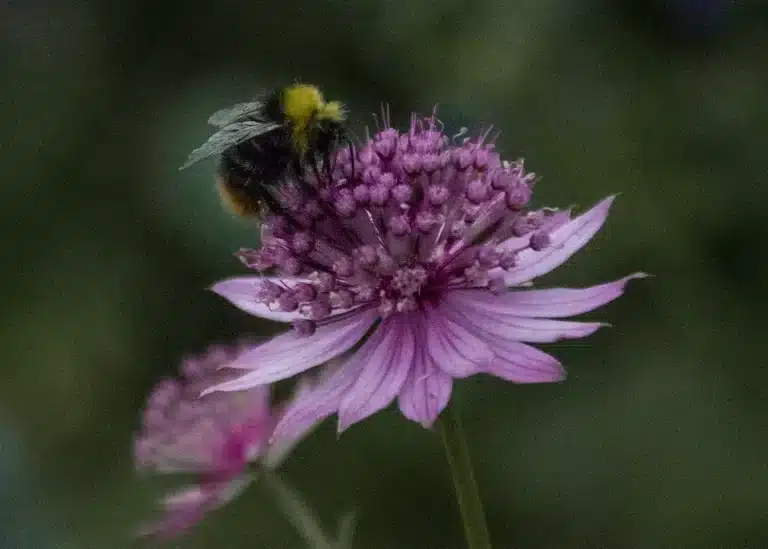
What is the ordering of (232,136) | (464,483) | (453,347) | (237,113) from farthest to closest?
(237,113) → (232,136) → (453,347) → (464,483)

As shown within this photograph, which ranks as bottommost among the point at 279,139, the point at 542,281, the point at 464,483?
the point at 464,483

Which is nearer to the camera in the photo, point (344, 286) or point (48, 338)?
point (344, 286)

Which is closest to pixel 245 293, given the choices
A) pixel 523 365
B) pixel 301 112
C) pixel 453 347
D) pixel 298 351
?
pixel 298 351

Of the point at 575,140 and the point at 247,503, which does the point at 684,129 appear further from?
the point at 247,503

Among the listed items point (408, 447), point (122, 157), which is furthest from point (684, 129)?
point (122, 157)

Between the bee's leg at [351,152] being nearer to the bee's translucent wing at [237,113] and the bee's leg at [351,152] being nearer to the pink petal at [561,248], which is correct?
the bee's translucent wing at [237,113]

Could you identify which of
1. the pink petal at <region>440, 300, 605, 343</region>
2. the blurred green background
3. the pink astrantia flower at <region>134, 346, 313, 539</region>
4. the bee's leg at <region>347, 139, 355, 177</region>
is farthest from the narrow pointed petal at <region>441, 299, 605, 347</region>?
the blurred green background

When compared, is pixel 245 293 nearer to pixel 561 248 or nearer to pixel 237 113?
pixel 237 113
